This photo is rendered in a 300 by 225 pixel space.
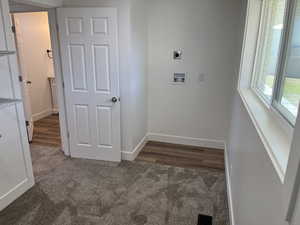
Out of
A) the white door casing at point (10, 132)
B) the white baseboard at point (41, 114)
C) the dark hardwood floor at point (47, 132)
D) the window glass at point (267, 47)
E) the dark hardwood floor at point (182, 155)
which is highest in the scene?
the window glass at point (267, 47)

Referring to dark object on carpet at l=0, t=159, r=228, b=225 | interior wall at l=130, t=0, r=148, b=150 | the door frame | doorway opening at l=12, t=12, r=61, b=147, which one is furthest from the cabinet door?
doorway opening at l=12, t=12, r=61, b=147

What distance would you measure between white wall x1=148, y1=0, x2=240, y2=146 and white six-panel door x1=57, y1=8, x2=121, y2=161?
95cm

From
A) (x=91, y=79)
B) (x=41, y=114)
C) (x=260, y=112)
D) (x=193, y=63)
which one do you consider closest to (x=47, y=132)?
(x=41, y=114)

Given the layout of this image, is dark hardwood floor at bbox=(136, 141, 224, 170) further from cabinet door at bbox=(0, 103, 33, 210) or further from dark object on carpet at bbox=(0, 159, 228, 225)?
cabinet door at bbox=(0, 103, 33, 210)

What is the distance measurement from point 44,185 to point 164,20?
2909 millimetres

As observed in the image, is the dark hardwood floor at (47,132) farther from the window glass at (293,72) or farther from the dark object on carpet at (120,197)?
the window glass at (293,72)

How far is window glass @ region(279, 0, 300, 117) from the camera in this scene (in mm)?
1205

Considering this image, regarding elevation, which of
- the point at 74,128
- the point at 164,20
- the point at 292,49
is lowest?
the point at 74,128

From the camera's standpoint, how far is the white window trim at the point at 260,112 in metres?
1.02

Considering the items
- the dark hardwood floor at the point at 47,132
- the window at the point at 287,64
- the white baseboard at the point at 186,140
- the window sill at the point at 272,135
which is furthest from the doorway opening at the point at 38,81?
the window at the point at 287,64

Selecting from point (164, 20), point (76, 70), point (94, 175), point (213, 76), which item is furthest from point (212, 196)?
point (164, 20)

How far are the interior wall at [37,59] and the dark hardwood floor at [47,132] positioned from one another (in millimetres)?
291

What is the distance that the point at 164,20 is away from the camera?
3.54m

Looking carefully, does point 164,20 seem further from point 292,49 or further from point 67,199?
point 67,199
